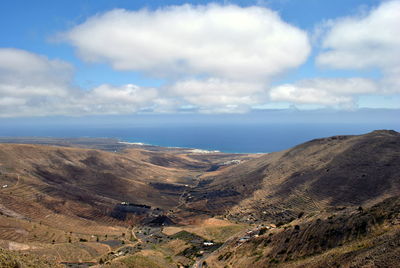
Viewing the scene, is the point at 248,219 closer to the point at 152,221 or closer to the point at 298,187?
the point at 298,187

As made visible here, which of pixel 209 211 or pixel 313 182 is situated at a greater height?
pixel 313 182

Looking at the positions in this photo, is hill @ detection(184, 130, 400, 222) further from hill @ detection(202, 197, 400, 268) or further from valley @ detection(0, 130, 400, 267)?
hill @ detection(202, 197, 400, 268)

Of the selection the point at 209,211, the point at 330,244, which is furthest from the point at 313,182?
the point at 330,244

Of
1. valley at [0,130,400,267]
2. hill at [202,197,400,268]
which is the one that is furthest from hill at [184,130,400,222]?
hill at [202,197,400,268]

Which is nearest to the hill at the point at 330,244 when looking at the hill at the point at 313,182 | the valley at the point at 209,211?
the valley at the point at 209,211

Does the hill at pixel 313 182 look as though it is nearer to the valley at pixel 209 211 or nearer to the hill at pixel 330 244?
the valley at pixel 209 211

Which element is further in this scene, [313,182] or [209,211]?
[209,211]

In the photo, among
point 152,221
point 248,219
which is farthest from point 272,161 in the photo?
point 152,221

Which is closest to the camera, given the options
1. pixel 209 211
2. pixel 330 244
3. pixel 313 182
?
Result: pixel 330 244

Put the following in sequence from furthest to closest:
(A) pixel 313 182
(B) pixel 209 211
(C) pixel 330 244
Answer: (B) pixel 209 211, (A) pixel 313 182, (C) pixel 330 244

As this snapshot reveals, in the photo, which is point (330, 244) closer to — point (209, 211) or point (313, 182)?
point (313, 182)

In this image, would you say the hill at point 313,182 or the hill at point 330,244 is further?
the hill at point 313,182
